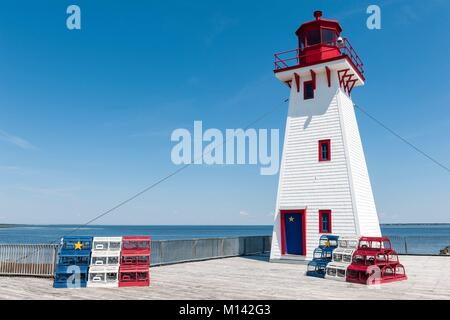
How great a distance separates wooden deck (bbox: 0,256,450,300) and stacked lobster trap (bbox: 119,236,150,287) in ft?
1.65

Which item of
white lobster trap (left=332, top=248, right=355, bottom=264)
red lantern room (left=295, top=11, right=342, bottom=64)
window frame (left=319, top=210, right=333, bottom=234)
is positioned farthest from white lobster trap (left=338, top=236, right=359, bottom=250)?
red lantern room (left=295, top=11, right=342, bottom=64)

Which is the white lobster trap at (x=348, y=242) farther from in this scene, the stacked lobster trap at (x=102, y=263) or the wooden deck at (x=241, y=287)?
the stacked lobster trap at (x=102, y=263)

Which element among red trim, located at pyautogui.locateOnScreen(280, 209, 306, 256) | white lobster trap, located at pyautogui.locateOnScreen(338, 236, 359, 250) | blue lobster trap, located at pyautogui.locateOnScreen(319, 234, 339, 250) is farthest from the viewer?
red trim, located at pyautogui.locateOnScreen(280, 209, 306, 256)

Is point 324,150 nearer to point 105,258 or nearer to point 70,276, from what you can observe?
point 105,258

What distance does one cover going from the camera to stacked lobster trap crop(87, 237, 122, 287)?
37.3ft

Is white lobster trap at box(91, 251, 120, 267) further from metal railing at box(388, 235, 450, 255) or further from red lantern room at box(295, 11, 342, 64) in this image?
metal railing at box(388, 235, 450, 255)

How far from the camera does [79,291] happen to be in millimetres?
10562

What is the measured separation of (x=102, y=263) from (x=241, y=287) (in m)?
4.67

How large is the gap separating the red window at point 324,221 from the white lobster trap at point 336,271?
455 centimetres
